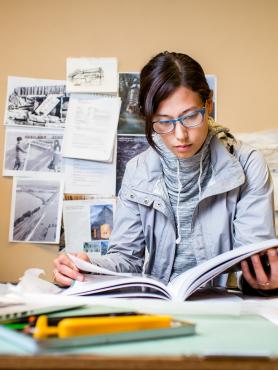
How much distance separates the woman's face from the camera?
1132 mm

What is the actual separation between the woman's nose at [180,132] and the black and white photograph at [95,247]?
725mm

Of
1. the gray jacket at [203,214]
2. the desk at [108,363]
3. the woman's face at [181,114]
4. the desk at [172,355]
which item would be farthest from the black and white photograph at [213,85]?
the desk at [108,363]

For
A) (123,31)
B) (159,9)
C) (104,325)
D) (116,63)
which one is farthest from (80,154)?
(104,325)

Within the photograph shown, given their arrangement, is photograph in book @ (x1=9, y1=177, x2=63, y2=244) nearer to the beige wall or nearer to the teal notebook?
the beige wall

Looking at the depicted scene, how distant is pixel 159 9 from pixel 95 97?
39 cm

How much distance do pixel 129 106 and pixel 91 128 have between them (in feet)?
0.52

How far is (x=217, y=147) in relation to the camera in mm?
1259

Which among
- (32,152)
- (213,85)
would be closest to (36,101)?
(32,152)

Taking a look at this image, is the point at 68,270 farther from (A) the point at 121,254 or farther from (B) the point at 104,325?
(B) the point at 104,325

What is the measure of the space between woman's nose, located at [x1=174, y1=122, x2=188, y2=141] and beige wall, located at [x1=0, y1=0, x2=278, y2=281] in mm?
678

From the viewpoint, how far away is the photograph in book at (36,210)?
174 cm

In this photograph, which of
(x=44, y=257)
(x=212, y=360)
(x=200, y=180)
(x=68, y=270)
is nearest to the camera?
(x=212, y=360)

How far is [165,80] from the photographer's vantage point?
1.15 meters

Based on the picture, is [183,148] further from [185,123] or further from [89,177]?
[89,177]
